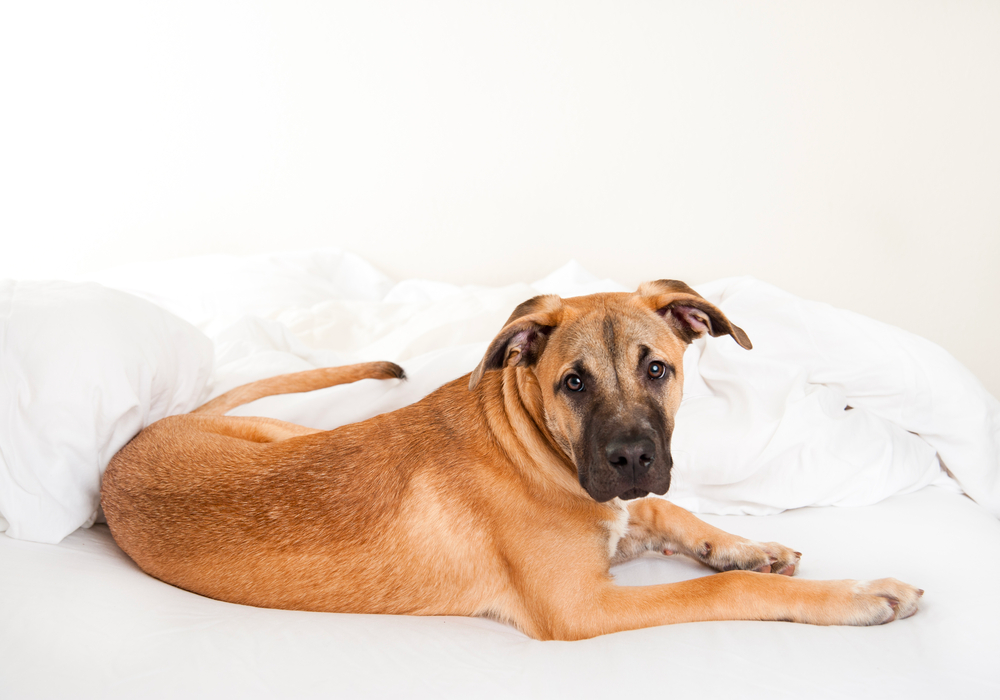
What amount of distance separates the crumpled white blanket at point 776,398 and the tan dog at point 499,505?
0.41 metres

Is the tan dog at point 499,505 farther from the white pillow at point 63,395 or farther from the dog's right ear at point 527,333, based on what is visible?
the white pillow at point 63,395

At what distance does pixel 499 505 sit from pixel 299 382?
1.27 m

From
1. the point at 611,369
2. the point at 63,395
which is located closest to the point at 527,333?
the point at 611,369

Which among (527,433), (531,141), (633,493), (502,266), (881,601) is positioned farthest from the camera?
(502,266)

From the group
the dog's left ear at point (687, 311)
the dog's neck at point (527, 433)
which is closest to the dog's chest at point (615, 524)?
the dog's neck at point (527, 433)

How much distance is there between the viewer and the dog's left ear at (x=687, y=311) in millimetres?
1916

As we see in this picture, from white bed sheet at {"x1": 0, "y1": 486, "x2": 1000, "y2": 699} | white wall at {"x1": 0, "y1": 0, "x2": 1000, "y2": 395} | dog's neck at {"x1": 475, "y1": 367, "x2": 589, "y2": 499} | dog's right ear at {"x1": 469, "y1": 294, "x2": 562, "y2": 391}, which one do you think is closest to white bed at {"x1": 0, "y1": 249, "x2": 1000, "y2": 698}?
white bed sheet at {"x1": 0, "y1": 486, "x2": 1000, "y2": 699}

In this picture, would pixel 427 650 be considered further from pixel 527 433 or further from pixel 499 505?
pixel 527 433

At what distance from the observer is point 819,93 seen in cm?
445

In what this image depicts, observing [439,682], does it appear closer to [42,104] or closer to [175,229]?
[175,229]

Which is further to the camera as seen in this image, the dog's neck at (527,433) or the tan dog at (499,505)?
the dog's neck at (527,433)

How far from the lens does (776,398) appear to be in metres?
2.55

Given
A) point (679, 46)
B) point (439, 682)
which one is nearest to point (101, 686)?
point (439, 682)

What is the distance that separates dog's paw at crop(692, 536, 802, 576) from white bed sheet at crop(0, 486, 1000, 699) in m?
0.15
